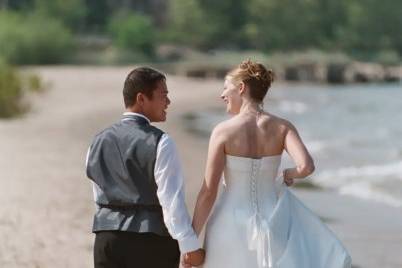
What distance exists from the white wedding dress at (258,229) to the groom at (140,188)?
0.19 meters

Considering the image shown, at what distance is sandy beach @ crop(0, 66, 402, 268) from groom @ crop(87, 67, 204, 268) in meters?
3.33

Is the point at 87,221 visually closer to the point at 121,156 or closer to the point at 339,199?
the point at 339,199

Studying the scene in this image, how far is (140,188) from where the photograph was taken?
11.6 ft

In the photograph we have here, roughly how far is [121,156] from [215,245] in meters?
0.56

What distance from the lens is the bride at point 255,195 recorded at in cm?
371

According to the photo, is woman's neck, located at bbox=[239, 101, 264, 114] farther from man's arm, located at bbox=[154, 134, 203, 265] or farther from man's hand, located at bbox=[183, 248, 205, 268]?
man's hand, located at bbox=[183, 248, 205, 268]

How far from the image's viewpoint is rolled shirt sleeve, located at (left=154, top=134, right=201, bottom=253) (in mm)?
3457

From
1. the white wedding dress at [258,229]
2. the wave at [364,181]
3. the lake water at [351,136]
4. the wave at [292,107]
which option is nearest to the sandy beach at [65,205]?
the wave at [364,181]

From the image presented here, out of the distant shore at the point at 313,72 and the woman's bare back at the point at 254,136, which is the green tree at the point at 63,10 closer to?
the distant shore at the point at 313,72

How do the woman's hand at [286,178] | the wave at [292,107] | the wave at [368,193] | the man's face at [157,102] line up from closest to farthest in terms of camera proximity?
the man's face at [157,102] < the woman's hand at [286,178] < the wave at [368,193] < the wave at [292,107]

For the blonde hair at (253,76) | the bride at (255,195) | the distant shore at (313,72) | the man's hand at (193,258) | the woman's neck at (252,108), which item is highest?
the blonde hair at (253,76)

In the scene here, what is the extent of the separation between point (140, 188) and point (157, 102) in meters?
0.32

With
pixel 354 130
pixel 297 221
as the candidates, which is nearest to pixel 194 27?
pixel 354 130

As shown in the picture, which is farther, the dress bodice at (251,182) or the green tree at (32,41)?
the green tree at (32,41)
